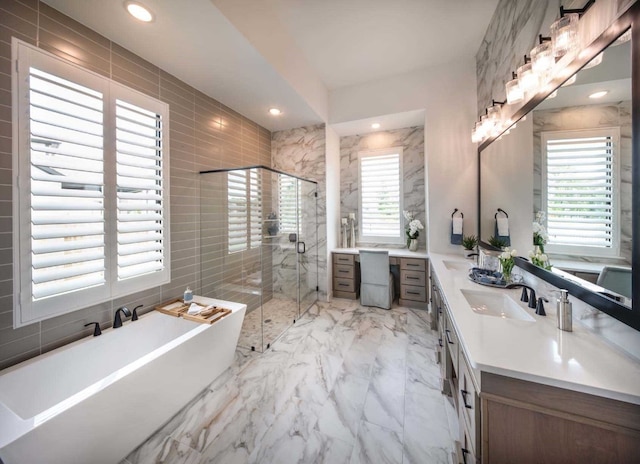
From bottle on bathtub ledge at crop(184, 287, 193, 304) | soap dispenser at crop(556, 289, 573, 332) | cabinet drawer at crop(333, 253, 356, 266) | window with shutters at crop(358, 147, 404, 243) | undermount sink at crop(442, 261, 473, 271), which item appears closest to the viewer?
soap dispenser at crop(556, 289, 573, 332)

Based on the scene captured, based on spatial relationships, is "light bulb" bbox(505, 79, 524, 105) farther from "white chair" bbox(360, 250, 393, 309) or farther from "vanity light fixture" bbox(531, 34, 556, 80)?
"white chair" bbox(360, 250, 393, 309)

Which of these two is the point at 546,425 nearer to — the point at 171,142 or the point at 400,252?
the point at 400,252

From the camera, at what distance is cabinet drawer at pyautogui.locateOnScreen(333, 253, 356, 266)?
12.4 feet

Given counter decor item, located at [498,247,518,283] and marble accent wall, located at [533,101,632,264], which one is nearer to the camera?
marble accent wall, located at [533,101,632,264]

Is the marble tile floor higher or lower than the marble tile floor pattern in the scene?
higher

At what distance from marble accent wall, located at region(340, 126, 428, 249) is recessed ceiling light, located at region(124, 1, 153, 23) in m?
3.12

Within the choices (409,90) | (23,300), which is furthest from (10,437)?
(409,90)

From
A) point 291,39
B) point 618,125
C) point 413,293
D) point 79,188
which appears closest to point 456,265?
point 413,293

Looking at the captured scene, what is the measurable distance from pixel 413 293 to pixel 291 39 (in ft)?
11.9

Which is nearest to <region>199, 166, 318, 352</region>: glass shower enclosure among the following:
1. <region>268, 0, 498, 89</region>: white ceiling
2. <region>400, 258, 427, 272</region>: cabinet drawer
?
<region>268, 0, 498, 89</region>: white ceiling

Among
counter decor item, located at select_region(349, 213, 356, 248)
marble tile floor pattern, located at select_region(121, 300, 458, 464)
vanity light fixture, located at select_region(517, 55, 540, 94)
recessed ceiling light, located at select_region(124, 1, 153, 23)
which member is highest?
recessed ceiling light, located at select_region(124, 1, 153, 23)

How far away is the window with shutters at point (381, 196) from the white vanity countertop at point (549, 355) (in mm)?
2822

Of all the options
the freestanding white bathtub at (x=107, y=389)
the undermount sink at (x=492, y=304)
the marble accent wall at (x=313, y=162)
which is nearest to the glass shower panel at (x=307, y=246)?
the marble accent wall at (x=313, y=162)

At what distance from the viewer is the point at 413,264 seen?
11.3ft
